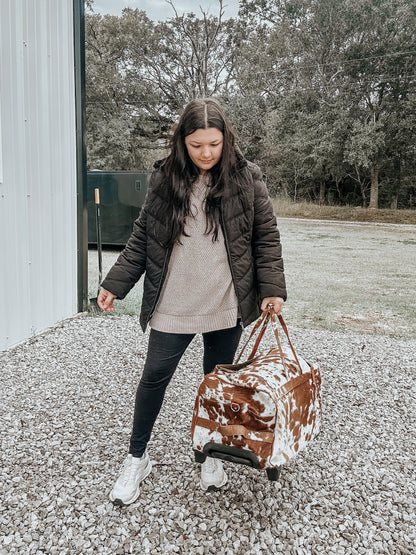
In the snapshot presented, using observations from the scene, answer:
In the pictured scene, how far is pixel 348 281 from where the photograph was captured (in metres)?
7.59

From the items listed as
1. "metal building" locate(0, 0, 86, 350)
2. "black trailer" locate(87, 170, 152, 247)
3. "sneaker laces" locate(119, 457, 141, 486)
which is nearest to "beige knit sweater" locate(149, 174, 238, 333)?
"sneaker laces" locate(119, 457, 141, 486)

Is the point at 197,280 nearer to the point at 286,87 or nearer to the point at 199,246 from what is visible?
the point at 199,246

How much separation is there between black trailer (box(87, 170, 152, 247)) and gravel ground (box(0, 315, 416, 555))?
710 cm

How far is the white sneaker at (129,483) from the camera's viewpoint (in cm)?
169

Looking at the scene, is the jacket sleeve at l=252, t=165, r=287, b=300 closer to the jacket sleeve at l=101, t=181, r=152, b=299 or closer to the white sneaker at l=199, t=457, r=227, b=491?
the jacket sleeve at l=101, t=181, r=152, b=299

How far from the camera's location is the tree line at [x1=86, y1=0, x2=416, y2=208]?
16891 millimetres

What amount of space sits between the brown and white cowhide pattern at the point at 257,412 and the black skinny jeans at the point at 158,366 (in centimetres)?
13

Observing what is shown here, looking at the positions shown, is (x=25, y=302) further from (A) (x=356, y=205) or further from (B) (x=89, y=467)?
(A) (x=356, y=205)

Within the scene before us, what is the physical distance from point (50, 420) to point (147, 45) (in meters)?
21.6

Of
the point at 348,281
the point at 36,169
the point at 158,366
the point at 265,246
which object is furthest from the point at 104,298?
the point at 348,281

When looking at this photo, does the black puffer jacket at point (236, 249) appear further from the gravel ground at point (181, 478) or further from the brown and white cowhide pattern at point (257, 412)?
the gravel ground at point (181, 478)

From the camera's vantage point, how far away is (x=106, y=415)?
8.10 feet

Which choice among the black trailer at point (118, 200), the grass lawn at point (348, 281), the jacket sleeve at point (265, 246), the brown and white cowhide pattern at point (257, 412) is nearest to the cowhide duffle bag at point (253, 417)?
the brown and white cowhide pattern at point (257, 412)

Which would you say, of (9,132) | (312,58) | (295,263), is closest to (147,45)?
(312,58)
